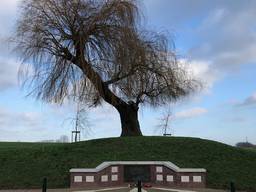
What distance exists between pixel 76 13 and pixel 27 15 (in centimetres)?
266

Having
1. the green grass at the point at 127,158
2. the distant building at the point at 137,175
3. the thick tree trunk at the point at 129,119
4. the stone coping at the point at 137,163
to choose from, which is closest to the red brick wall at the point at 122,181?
the distant building at the point at 137,175

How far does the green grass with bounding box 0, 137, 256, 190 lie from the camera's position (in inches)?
729

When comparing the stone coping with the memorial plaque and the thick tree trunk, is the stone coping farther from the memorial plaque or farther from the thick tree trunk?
the thick tree trunk

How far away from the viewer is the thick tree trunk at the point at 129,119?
25031mm

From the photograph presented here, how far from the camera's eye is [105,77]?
75.5 feet

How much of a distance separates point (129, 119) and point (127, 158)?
212 inches

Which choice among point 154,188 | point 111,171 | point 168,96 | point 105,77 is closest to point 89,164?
point 111,171

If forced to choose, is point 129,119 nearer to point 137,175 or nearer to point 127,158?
point 127,158

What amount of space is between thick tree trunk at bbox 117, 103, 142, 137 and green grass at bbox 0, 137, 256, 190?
2.40 metres

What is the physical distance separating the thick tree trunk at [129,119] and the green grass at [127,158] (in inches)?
94.6

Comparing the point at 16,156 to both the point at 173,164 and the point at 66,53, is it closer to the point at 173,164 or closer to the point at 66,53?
the point at 66,53

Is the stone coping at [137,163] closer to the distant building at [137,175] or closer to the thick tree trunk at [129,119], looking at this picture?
the distant building at [137,175]

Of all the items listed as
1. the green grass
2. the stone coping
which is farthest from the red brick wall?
the green grass

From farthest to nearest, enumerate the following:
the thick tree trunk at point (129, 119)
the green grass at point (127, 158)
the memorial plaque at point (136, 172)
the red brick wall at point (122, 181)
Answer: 1. the thick tree trunk at point (129, 119)
2. the memorial plaque at point (136, 172)
3. the green grass at point (127, 158)
4. the red brick wall at point (122, 181)
